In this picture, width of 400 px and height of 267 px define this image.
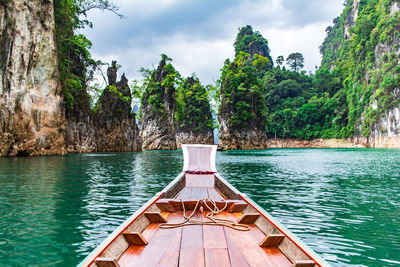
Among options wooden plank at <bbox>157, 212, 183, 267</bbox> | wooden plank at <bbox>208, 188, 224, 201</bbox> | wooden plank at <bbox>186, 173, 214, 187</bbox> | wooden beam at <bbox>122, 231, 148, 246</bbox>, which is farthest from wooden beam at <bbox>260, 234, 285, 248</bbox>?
wooden plank at <bbox>186, 173, 214, 187</bbox>

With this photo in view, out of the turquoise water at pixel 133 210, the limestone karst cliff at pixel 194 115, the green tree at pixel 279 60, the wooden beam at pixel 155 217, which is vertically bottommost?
the turquoise water at pixel 133 210

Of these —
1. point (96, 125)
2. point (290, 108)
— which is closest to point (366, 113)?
point (290, 108)

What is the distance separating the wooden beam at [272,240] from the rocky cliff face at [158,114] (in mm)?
50924

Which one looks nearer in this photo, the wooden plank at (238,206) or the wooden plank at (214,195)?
the wooden plank at (238,206)

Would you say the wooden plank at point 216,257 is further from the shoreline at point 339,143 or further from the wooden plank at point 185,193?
the shoreline at point 339,143

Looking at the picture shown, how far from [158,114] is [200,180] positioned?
151ft

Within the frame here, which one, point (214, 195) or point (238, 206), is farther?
point (214, 195)

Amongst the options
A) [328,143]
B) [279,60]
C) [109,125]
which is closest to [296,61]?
[279,60]

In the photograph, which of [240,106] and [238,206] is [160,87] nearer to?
[240,106]

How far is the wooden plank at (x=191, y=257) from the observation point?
2.55 meters

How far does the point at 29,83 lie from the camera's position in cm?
2383

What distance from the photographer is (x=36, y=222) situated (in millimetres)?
5578

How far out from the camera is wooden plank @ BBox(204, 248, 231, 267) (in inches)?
100

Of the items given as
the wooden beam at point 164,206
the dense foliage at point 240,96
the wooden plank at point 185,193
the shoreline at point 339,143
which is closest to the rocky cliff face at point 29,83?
the wooden plank at point 185,193
